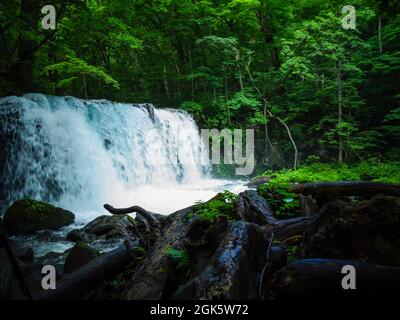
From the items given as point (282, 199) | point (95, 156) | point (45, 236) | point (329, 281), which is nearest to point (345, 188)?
point (282, 199)

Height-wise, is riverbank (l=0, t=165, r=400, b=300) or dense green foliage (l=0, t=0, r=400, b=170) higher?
dense green foliage (l=0, t=0, r=400, b=170)

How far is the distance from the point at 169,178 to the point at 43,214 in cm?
717

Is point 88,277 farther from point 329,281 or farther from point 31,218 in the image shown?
point 31,218

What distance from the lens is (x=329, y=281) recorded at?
2.26 metres

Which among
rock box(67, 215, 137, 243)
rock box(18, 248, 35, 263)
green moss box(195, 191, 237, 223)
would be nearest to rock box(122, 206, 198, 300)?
green moss box(195, 191, 237, 223)

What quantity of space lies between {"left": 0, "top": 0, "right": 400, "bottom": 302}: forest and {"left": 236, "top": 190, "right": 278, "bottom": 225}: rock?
21 millimetres

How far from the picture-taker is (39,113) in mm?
A: 10508

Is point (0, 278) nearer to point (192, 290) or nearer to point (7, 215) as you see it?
point (192, 290)

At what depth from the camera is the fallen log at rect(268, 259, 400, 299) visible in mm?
2131

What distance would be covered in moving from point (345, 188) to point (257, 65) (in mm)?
15563

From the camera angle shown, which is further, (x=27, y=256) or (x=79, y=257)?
(x=27, y=256)

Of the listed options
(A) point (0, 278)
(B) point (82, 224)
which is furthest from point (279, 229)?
(B) point (82, 224)

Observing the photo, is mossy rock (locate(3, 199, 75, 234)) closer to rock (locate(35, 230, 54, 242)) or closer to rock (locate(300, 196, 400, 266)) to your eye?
rock (locate(35, 230, 54, 242))

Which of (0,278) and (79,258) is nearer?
(0,278)
